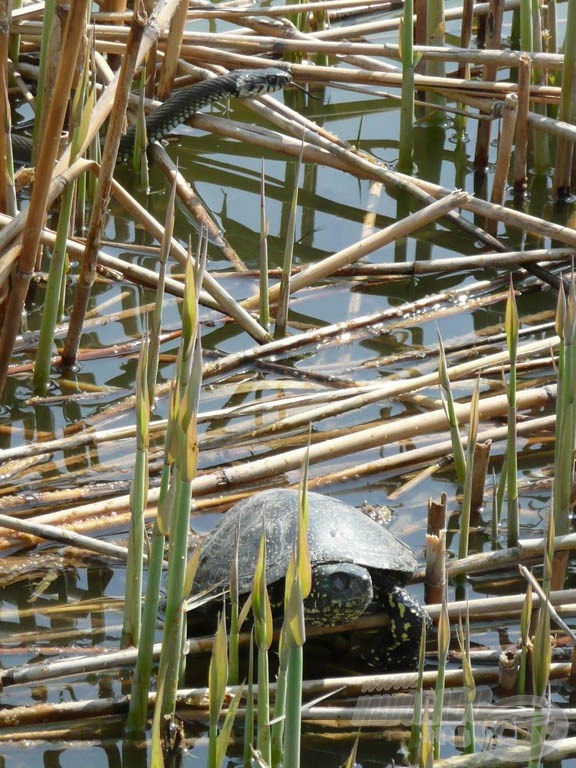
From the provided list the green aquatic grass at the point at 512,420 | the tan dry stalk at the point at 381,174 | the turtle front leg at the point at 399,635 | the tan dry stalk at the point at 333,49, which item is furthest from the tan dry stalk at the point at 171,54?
the turtle front leg at the point at 399,635

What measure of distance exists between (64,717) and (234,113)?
5.18 meters

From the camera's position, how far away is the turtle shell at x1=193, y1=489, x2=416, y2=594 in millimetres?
2729

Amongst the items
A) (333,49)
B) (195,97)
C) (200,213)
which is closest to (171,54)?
(195,97)

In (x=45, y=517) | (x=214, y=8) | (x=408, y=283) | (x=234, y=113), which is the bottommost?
(x=45, y=517)

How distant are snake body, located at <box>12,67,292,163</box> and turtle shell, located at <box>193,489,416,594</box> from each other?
3378mm

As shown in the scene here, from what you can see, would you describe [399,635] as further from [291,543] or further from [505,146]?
[505,146]

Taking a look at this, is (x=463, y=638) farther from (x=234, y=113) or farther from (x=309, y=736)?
(x=234, y=113)

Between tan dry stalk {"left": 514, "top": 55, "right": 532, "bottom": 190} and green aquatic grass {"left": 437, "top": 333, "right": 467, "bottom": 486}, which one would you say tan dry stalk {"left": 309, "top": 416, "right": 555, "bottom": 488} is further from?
tan dry stalk {"left": 514, "top": 55, "right": 532, "bottom": 190}

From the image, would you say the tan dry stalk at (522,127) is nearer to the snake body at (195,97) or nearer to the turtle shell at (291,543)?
the snake body at (195,97)

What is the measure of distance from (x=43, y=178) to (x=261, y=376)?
1.24 metres

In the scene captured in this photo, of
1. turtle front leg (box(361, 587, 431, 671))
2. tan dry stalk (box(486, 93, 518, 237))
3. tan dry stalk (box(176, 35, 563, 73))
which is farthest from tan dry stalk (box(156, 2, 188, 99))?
turtle front leg (box(361, 587, 431, 671))

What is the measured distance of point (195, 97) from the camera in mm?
5934

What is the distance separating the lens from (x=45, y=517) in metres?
3.06

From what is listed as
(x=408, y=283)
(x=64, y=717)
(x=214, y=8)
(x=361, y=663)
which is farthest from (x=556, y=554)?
(x=214, y=8)
